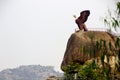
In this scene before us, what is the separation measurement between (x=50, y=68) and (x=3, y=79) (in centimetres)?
294

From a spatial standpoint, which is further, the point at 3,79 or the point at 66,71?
the point at 3,79

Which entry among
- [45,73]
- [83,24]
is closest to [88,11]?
[83,24]

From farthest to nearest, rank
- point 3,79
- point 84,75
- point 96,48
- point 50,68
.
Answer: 1. point 3,79
2. point 50,68
3. point 84,75
4. point 96,48

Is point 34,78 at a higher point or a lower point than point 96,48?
lower

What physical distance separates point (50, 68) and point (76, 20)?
162 cm

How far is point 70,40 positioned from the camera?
31.7 ft

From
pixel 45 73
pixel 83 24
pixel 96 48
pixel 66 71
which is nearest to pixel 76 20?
pixel 83 24

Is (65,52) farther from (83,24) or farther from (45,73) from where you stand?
(45,73)

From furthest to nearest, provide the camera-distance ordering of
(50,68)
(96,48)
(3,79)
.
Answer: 1. (3,79)
2. (50,68)
3. (96,48)

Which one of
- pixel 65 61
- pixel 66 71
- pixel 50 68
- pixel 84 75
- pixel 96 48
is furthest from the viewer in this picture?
pixel 50 68

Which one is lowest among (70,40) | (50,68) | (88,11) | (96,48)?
(50,68)

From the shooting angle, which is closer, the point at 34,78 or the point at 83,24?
the point at 83,24

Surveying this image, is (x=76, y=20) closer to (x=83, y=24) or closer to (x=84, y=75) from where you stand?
(x=83, y=24)

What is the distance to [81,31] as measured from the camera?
31.1 ft
